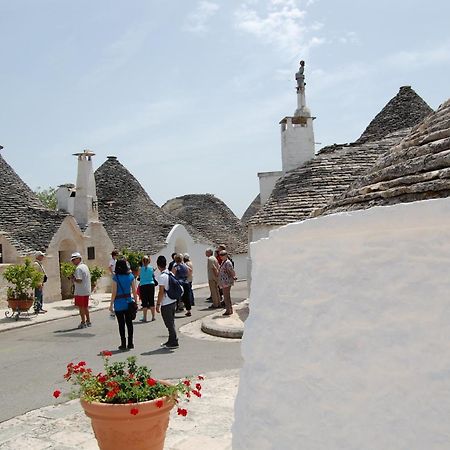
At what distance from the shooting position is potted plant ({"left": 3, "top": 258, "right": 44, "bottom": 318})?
1424 centimetres

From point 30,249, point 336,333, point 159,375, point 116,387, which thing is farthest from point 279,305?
point 30,249

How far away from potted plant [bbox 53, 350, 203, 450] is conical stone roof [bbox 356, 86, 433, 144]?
44.3 feet

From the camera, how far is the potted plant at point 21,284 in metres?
14.2

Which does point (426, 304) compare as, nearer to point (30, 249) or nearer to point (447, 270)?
point (447, 270)

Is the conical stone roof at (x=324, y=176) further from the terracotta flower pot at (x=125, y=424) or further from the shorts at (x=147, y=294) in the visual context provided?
the terracotta flower pot at (x=125, y=424)

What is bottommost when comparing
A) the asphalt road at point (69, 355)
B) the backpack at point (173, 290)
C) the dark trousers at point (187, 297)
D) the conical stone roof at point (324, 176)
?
the asphalt road at point (69, 355)

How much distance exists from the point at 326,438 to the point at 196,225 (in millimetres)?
31014

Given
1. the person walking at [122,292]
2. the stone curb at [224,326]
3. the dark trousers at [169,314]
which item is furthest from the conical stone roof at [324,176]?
the person walking at [122,292]

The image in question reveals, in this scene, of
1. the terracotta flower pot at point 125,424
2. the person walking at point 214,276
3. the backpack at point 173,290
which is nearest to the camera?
the terracotta flower pot at point 125,424

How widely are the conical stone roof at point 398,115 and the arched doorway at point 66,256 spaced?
1060 cm

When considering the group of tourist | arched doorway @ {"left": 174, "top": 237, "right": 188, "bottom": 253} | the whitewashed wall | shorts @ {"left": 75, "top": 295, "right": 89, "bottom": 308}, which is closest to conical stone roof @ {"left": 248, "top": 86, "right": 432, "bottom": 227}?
the group of tourist

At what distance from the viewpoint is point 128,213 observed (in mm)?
28609

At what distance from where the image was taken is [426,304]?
2871 millimetres

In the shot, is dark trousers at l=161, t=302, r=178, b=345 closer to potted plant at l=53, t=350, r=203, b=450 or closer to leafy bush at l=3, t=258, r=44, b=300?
potted plant at l=53, t=350, r=203, b=450
